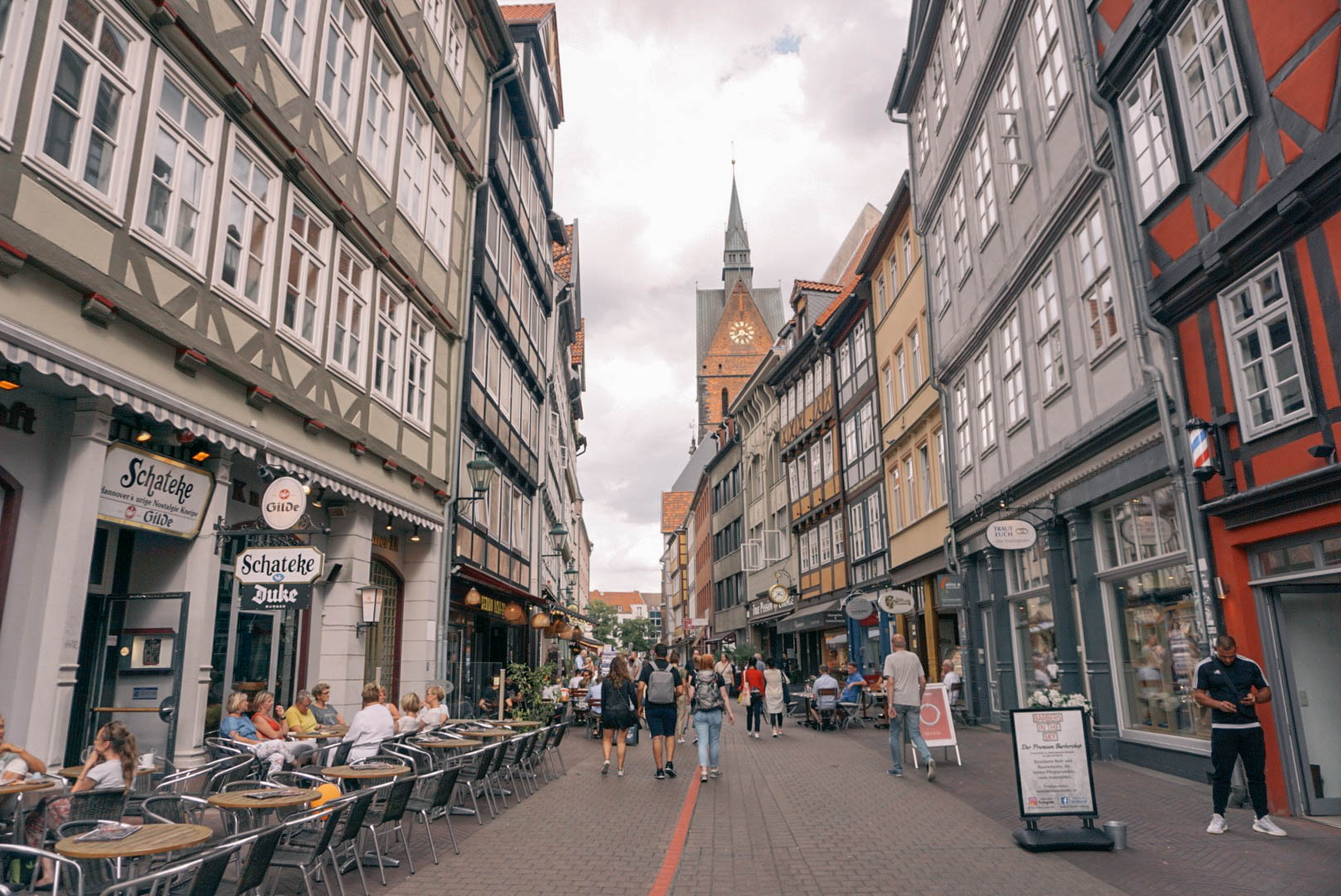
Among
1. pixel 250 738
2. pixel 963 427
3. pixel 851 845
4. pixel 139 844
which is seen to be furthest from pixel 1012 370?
pixel 139 844

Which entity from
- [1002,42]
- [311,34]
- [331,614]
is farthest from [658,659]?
[1002,42]

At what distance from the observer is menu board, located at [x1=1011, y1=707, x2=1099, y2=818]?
26.5 ft

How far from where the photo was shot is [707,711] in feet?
42.8

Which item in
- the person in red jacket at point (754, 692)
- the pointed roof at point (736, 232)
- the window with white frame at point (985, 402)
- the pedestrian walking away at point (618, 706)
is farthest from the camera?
the pointed roof at point (736, 232)

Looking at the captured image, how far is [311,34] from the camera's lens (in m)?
12.1

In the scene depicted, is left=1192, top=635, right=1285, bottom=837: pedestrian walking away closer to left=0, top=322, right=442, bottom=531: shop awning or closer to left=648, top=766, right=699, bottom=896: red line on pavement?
left=648, top=766, right=699, bottom=896: red line on pavement

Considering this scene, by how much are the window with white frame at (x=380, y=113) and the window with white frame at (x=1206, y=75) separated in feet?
35.6

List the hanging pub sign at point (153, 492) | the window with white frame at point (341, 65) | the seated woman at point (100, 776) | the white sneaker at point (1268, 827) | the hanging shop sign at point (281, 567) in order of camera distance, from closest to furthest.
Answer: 1. the seated woman at point (100, 776)
2. the white sneaker at point (1268, 827)
3. the hanging pub sign at point (153, 492)
4. the hanging shop sign at point (281, 567)
5. the window with white frame at point (341, 65)

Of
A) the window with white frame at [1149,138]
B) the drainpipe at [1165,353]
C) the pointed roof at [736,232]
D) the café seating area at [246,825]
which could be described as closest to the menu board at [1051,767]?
the drainpipe at [1165,353]

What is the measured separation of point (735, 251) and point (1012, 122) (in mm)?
122514

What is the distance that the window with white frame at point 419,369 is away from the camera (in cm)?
1586

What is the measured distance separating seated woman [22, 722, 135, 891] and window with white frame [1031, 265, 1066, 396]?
13.5 m

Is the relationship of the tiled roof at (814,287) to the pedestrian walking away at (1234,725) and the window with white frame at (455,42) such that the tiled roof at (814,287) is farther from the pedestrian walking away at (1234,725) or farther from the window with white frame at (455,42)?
the pedestrian walking away at (1234,725)

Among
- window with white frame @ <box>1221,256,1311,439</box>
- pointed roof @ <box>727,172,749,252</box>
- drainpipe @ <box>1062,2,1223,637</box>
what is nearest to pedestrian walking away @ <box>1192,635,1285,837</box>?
drainpipe @ <box>1062,2,1223,637</box>
